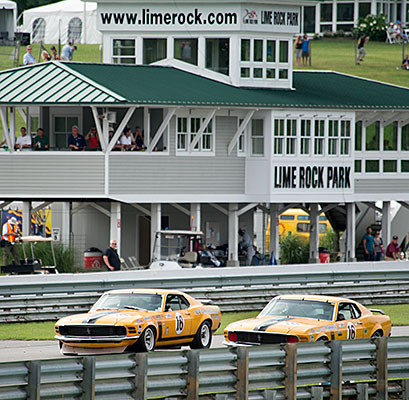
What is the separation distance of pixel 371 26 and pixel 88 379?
3152 inches

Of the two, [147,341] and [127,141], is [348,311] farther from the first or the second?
[127,141]

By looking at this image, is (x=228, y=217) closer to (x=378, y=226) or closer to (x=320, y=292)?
(x=378, y=226)

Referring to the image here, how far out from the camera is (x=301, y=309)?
2125 centimetres

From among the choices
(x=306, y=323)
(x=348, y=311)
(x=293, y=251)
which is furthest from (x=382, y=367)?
(x=293, y=251)

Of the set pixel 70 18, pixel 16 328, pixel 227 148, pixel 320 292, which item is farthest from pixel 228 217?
pixel 70 18

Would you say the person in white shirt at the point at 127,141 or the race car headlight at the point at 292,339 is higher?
the person in white shirt at the point at 127,141

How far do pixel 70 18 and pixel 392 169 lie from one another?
45462 mm

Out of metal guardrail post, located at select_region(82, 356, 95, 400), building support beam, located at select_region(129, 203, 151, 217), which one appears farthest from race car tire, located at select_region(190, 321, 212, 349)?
building support beam, located at select_region(129, 203, 151, 217)

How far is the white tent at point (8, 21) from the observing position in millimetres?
77562

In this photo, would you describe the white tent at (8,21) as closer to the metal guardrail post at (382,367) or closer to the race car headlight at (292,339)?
the race car headlight at (292,339)

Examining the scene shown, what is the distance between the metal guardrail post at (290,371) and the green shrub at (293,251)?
1133 inches

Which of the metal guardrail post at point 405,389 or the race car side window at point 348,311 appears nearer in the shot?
the metal guardrail post at point 405,389

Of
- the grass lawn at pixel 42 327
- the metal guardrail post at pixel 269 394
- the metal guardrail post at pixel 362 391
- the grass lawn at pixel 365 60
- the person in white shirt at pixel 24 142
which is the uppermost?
the grass lawn at pixel 365 60

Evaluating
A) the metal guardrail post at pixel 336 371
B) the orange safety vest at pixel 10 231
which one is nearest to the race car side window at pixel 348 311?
the metal guardrail post at pixel 336 371
